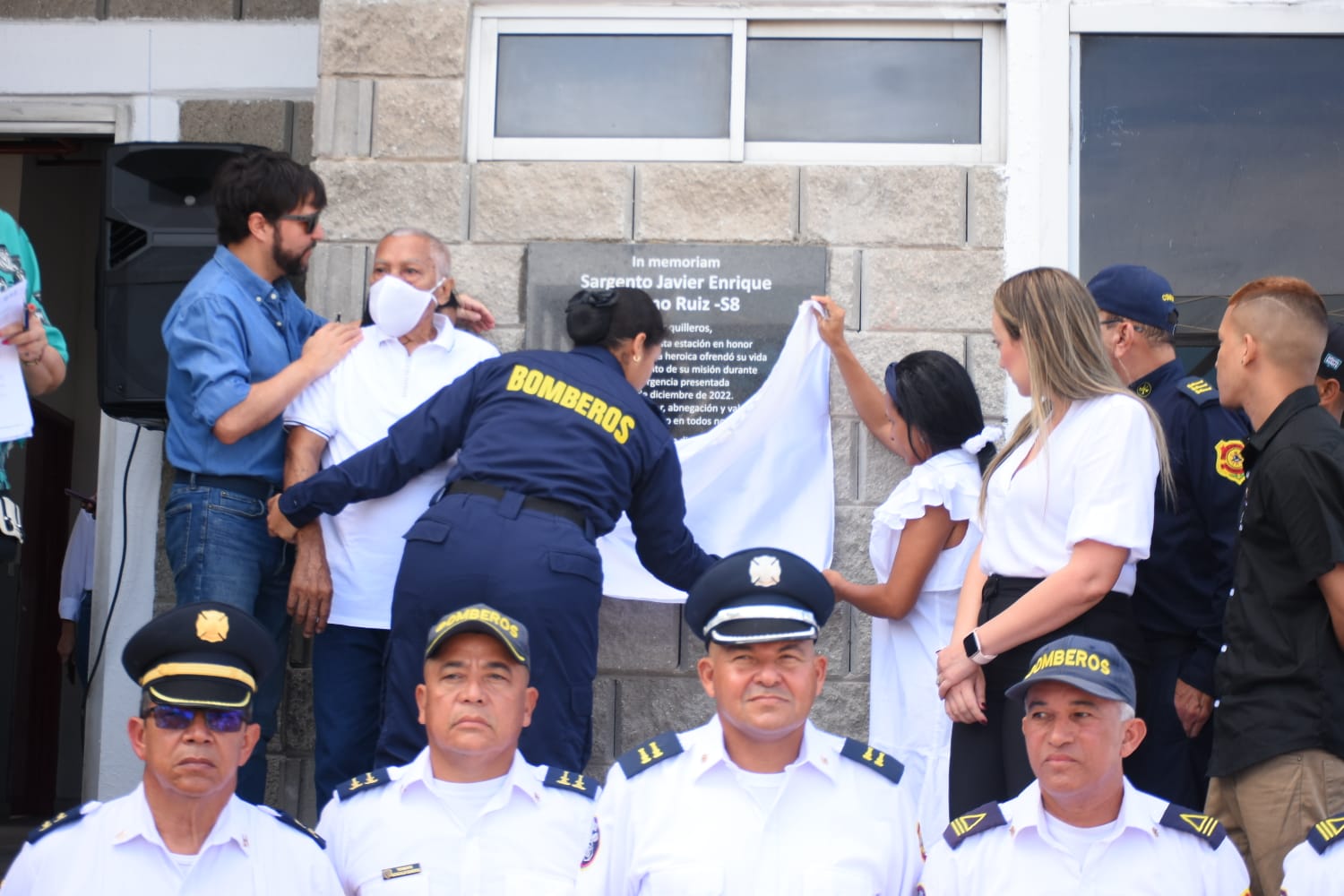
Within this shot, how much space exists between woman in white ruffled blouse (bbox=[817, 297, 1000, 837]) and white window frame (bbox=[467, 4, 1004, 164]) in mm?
934

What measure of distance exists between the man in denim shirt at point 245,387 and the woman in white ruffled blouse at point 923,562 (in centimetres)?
159

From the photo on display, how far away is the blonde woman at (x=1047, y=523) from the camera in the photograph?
335 centimetres

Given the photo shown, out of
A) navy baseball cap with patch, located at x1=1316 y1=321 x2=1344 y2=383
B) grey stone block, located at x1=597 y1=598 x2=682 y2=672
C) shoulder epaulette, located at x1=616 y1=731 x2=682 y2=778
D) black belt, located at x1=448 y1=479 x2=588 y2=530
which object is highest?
navy baseball cap with patch, located at x1=1316 y1=321 x2=1344 y2=383

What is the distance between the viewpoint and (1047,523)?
3.45 meters

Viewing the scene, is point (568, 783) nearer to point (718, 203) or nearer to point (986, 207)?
point (718, 203)

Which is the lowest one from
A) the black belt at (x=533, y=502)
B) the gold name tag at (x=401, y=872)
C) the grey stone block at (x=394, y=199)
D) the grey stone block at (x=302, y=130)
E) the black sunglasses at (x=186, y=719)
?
the gold name tag at (x=401, y=872)

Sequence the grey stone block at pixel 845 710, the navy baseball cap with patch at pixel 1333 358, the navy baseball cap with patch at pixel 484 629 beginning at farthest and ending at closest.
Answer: the grey stone block at pixel 845 710 → the navy baseball cap with patch at pixel 1333 358 → the navy baseball cap with patch at pixel 484 629

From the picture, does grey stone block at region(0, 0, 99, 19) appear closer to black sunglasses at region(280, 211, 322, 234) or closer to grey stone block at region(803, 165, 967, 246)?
black sunglasses at region(280, 211, 322, 234)

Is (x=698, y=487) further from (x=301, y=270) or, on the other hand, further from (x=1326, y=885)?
(x=1326, y=885)

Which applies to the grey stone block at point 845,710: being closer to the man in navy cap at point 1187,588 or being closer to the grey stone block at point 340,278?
the man in navy cap at point 1187,588

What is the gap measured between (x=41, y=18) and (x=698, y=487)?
3.19 m

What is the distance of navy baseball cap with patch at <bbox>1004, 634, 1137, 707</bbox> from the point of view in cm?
299

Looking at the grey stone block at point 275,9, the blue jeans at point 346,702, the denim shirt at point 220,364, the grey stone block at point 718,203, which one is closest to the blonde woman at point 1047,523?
the grey stone block at point 718,203

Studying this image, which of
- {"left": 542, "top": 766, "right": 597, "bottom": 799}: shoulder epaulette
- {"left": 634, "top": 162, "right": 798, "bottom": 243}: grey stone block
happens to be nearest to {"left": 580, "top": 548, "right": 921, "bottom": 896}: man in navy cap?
{"left": 542, "top": 766, "right": 597, "bottom": 799}: shoulder epaulette
